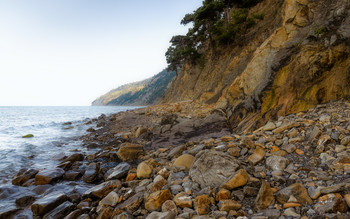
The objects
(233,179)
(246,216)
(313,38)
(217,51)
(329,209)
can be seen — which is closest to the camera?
(329,209)

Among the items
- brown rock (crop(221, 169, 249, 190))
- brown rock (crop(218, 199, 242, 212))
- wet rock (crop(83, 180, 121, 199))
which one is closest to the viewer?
brown rock (crop(218, 199, 242, 212))

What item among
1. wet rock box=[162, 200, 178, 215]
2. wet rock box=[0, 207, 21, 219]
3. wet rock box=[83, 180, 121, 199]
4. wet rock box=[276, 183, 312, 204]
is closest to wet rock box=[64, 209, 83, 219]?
wet rock box=[83, 180, 121, 199]

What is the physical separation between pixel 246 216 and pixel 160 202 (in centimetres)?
143

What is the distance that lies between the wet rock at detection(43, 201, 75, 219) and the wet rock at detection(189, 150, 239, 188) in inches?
107

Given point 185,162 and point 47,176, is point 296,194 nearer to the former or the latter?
point 185,162

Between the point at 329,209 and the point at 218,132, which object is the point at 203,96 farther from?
the point at 329,209

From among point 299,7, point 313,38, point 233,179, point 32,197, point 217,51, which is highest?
point 217,51

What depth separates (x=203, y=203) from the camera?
252cm

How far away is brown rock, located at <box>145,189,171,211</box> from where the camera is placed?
2.90 metres

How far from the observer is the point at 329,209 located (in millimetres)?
1823

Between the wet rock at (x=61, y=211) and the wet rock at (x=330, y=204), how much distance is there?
14.2 ft

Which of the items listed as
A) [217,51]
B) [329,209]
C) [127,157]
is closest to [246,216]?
[329,209]

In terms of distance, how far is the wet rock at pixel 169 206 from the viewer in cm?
264

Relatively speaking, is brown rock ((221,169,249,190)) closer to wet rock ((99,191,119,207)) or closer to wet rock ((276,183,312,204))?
wet rock ((276,183,312,204))
